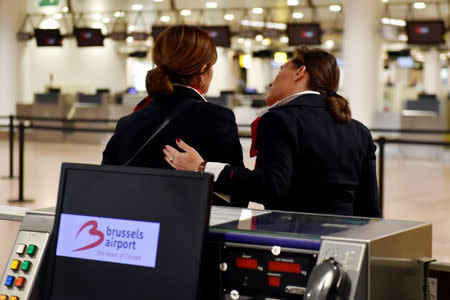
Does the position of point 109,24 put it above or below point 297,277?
above

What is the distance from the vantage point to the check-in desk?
3.96 ft

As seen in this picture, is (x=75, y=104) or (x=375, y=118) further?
(x=75, y=104)

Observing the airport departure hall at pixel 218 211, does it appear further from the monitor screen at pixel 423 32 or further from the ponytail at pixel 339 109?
the monitor screen at pixel 423 32

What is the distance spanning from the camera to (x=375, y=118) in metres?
17.1

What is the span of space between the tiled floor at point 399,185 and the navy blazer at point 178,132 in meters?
3.94

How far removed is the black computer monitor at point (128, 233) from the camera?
133cm

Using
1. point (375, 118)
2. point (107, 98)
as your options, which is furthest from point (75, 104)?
point (375, 118)

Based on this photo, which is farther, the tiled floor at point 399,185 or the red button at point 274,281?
the tiled floor at point 399,185

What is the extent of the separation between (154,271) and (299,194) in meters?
0.73

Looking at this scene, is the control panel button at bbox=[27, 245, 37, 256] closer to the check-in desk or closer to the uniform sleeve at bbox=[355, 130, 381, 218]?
the check-in desk

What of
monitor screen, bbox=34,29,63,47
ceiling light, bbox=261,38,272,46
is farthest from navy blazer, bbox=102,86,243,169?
ceiling light, bbox=261,38,272,46

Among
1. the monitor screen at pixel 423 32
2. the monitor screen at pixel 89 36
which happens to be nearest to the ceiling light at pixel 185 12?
the monitor screen at pixel 89 36

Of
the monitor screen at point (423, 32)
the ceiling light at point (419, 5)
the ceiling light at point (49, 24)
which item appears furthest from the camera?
the ceiling light at point (49, 24)

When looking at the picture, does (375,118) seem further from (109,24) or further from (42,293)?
(42,293)
